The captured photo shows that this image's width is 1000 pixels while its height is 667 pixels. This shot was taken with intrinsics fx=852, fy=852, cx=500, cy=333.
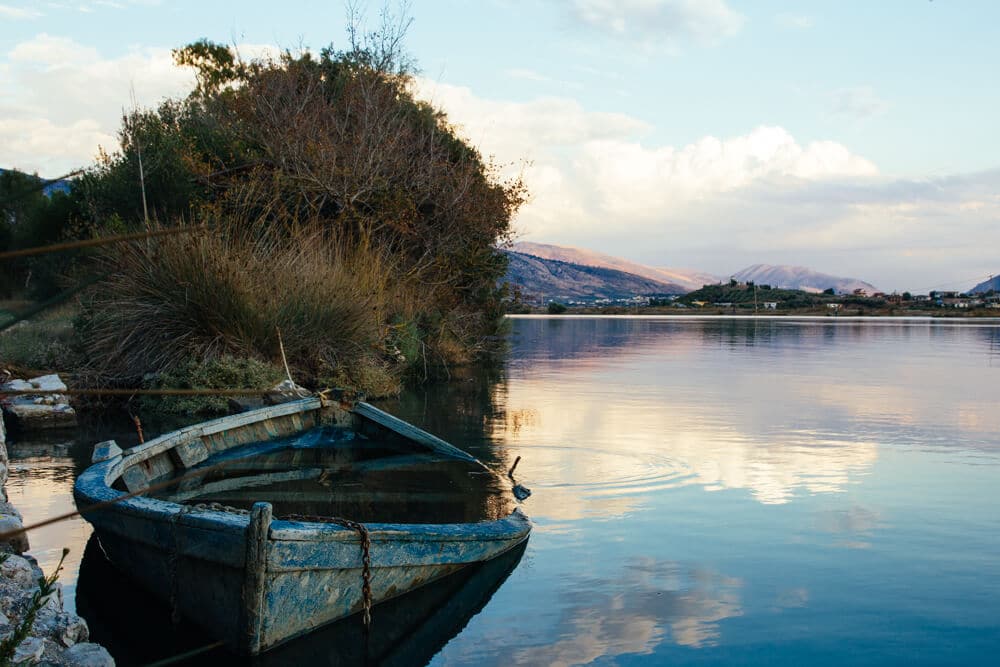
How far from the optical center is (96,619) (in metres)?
5.86

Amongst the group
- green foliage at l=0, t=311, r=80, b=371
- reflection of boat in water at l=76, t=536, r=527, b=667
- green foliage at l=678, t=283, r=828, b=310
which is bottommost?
reflection of boat in water at l=76, t=536, r=527, b=667

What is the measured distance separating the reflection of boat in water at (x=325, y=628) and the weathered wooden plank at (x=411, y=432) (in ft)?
10.5

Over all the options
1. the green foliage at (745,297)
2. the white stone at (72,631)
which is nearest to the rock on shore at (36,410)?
the white stone at (72,631)

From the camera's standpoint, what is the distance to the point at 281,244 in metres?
18.0

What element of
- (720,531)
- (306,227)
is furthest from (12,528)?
(306,227)

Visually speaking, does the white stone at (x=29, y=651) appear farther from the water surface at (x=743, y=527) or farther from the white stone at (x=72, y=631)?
the water surface at (x=743, y=527)

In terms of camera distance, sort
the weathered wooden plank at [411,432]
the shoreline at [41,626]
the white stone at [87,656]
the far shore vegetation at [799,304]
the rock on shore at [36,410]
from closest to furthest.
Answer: the shoreline at [41,626] → the white stone at [87,656] → the weathered wooden plank at [411,432] → the rock on shore at [36,410] → the far shore vegetation at [799,304]

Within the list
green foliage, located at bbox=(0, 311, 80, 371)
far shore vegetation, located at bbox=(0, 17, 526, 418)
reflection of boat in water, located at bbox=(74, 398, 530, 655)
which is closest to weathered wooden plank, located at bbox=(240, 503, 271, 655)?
reflection of boat in water, located at bbox=(74, 398, 530, 655)

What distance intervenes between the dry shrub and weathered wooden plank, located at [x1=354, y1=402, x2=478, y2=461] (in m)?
3.65

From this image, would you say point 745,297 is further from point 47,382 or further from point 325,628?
point 325,628

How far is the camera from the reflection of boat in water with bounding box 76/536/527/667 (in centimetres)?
533

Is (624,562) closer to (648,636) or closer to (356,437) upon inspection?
(648,636)

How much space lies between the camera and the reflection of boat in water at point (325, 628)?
17.5 feet

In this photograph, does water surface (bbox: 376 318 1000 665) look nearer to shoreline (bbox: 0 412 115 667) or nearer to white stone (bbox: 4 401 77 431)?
shoreline (bbox: 0 412 115 667)
